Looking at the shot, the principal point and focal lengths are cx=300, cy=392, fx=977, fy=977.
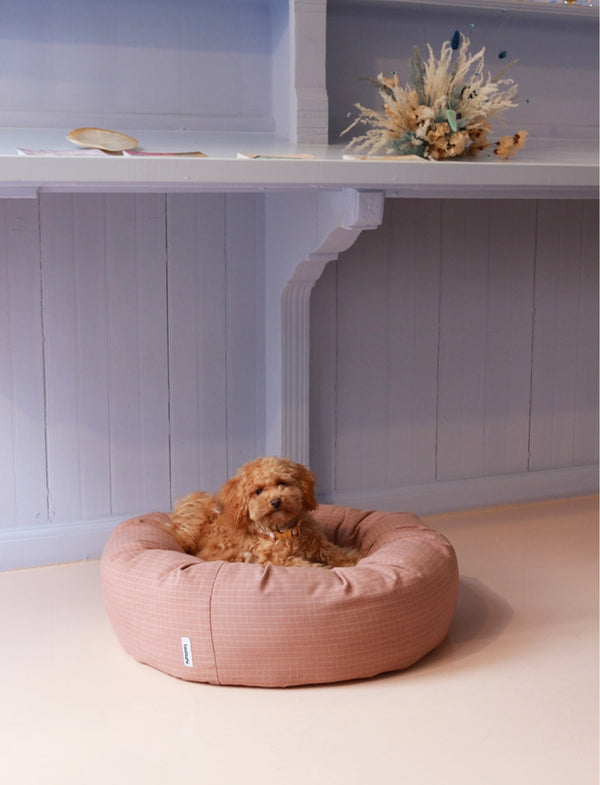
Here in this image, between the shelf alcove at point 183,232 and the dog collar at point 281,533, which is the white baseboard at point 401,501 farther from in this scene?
the dog collar at point 281,533

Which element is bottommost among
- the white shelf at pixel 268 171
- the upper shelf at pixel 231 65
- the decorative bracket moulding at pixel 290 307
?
the decorative bracket moulding at pixel 290 307

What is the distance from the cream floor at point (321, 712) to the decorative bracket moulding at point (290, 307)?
804 millimetres

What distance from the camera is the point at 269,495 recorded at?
2.56 m

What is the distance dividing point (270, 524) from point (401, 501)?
1.16 meters

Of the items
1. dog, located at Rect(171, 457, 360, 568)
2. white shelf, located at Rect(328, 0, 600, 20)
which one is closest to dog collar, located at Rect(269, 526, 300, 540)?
dog, located at Rect(171, 457, 360, 568)

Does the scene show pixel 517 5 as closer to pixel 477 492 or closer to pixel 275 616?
pixel 477 492

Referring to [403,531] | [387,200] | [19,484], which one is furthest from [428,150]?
[19,484]

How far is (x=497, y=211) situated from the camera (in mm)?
3646

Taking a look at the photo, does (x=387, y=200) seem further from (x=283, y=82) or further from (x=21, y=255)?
(x=21, y=255)

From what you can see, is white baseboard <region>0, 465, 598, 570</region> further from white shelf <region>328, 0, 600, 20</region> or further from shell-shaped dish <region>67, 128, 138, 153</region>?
white shelf <region>328, 0, 600, 20</region>

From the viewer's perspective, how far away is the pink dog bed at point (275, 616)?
234cm

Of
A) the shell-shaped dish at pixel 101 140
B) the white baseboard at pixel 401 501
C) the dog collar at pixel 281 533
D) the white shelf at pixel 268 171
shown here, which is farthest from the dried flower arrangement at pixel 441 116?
the white baseboard at pixel 401 501

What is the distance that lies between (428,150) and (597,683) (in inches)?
56.2

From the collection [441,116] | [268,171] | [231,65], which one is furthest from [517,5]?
[268,171]
